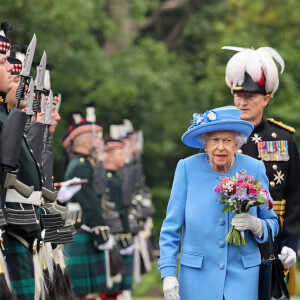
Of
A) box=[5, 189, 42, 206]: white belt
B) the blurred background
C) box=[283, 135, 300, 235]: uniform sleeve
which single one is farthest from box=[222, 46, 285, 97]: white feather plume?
the blurred background

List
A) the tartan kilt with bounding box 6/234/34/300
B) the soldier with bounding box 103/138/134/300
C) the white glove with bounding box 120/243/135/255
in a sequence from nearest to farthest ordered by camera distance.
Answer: the tartan kilt with bounding box 6/234/34/300 < the soldier with bounding box 103/138/134/300 < the white glove with bounding box 120/243/135/255

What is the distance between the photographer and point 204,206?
629cm

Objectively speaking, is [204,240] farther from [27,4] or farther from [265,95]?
[27,4]

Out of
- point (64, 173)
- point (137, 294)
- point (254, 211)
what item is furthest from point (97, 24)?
point (254, 211)

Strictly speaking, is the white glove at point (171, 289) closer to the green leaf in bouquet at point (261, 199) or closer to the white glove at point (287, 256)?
the green leaf in bouquet at point (261, 199)

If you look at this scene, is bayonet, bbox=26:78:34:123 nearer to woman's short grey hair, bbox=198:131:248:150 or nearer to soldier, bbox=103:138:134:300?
woman's short grey hair, bbox=198:131:248:150

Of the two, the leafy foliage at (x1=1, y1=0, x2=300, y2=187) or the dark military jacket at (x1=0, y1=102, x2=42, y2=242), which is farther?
the leafy foliage at (x1=1, y1=0, x2=300, y2=187)

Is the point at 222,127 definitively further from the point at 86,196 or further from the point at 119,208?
the point at 119,208

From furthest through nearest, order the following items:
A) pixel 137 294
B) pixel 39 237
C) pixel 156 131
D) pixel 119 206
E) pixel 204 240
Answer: pixel 156 131 → pixel 137 294 → pixel 119 206 → pixel 39 237 → pixel 204 240

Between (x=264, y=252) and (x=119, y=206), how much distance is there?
7.24 m

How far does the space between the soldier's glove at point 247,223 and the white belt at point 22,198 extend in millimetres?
1338

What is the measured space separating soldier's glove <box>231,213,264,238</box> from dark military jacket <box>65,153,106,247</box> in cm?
467

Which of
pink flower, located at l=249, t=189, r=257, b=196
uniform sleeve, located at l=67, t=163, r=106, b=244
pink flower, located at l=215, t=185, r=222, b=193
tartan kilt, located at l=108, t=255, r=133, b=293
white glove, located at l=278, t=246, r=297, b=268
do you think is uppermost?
uniform sleeve, located at l=67, t=163, r=106, b=244

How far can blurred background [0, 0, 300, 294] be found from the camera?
1939 cm
